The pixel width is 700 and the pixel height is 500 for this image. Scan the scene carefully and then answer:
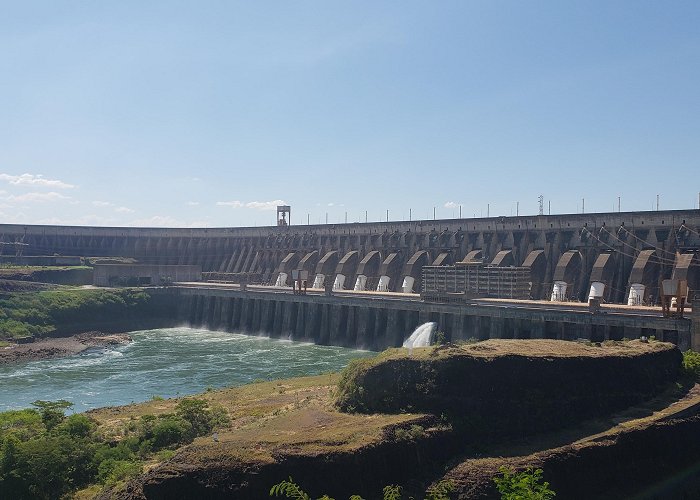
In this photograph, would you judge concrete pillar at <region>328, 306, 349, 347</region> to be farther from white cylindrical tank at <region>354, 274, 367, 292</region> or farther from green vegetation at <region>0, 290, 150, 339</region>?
green vegetation at <region>0, 290, 150, 339</region>

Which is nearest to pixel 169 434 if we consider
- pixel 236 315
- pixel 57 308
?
pixel 236 315

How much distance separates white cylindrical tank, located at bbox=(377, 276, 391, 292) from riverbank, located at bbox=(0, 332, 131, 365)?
27.2m

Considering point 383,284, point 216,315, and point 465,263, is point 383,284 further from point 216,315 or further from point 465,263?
point 216,315

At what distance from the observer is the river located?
42.9m

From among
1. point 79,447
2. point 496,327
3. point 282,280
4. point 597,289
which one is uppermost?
point 597,289

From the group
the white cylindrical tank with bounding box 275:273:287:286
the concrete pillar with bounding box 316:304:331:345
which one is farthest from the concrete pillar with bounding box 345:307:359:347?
the white cylindrical tank with bounding box 275:273:287:286

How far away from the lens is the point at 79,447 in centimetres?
2428

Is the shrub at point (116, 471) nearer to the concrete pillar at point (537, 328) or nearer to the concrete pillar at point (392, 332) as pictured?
the concrete pillar at point (537, 328)

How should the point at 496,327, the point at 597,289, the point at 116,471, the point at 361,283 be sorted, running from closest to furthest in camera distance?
the point at 116,471
the point at 496,327
the point at 597,289
the point at 361,283

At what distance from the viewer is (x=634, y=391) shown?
84.3 ft

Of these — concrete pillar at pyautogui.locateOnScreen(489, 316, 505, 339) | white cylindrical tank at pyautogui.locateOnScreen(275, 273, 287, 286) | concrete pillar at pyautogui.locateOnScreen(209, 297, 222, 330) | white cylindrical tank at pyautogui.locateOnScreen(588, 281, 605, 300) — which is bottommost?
concrete pillar at pyautogui.locateOnScreen(209, 297, 222, 330)

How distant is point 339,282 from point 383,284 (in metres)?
6.80

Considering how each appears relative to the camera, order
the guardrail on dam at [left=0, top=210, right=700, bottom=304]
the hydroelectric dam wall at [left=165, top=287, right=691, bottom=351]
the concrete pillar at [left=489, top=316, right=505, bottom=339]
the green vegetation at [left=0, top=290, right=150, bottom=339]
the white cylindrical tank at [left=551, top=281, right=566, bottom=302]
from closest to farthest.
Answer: the hydroelectric dam wall at [left=165, top=287, right=691, bottom=351] < the concrete pillar at [left=489, top=316, right=505, bottom=339] < the guardrail on dam at [left=0, top=210, right=700, bottom=304] < the white cylindrical tank at [left=551, top=281, right=566, bottom=302] < the green vegetation at [left=0, top=290, right=150, bottom=339]

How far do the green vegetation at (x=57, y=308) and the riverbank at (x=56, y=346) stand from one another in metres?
2.61
